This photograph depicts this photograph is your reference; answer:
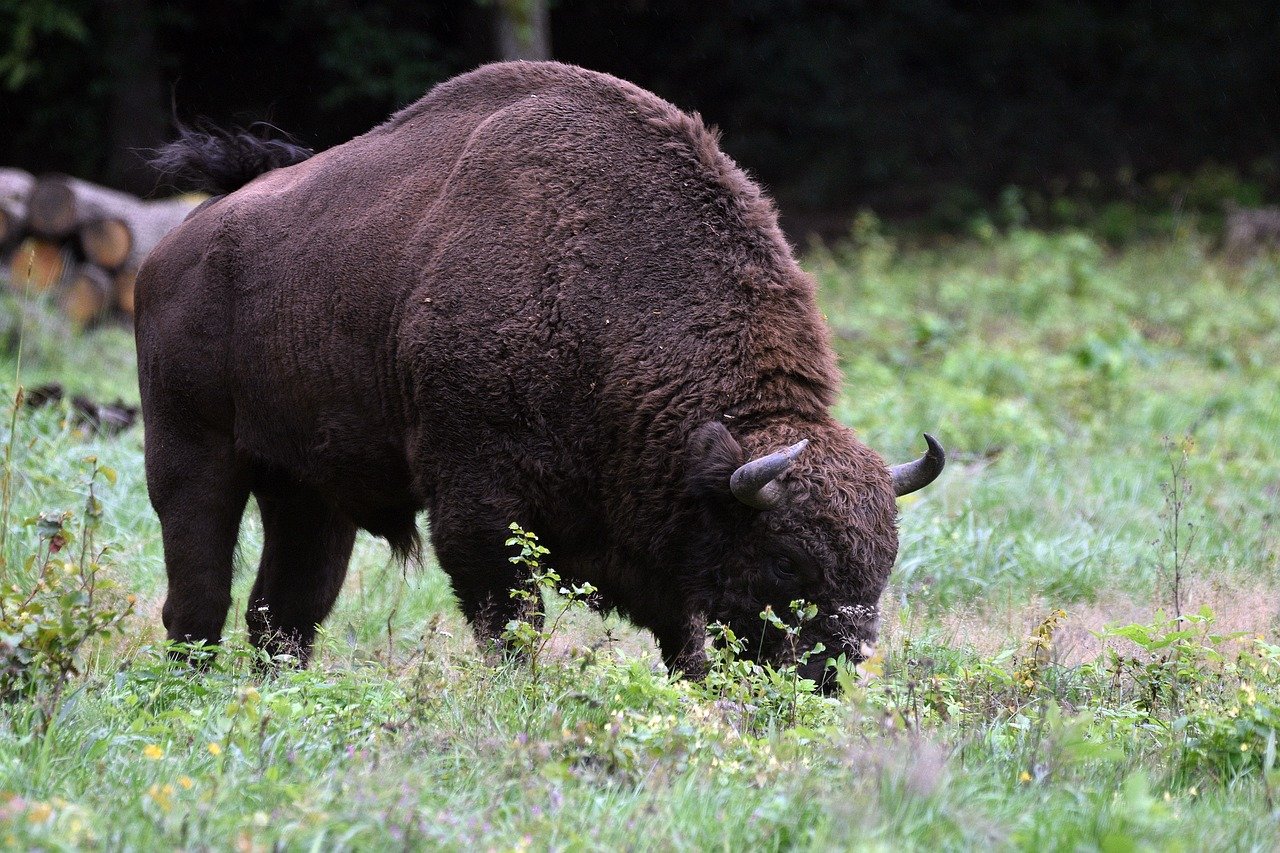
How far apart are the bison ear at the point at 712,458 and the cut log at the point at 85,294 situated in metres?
8.39

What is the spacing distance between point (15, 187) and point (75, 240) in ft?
2.11

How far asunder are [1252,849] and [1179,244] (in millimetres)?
13137

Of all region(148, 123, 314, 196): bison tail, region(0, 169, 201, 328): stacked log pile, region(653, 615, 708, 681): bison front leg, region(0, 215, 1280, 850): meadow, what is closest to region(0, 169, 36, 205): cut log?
region(0, 169, 201, 328): stacked log pile

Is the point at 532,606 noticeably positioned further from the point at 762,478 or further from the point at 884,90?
the point at 884,90

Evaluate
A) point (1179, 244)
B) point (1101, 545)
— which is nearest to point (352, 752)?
point (1101, 545)

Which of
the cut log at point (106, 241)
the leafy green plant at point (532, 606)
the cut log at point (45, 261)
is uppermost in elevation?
the leafy green plant at point (532, 606)

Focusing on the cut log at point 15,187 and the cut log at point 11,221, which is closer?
the cut log at point 11,221

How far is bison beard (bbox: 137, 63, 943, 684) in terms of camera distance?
4.24 metres

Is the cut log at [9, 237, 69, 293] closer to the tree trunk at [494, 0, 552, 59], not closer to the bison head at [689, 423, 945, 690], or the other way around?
the tree trunk at [494, 0, 552, 59]

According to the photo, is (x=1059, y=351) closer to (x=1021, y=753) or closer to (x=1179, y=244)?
(x=1179, y=244)

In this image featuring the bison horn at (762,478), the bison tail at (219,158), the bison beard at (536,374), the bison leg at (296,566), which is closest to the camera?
the bison horn at (762,478)

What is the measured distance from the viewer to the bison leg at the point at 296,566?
5.34 metres

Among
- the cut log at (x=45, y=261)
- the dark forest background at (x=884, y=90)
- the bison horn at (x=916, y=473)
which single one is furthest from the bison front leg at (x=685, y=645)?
the dark forest background at (x=884, y=90)

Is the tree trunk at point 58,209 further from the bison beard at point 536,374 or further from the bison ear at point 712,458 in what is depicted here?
the bison ear at point 712,458
